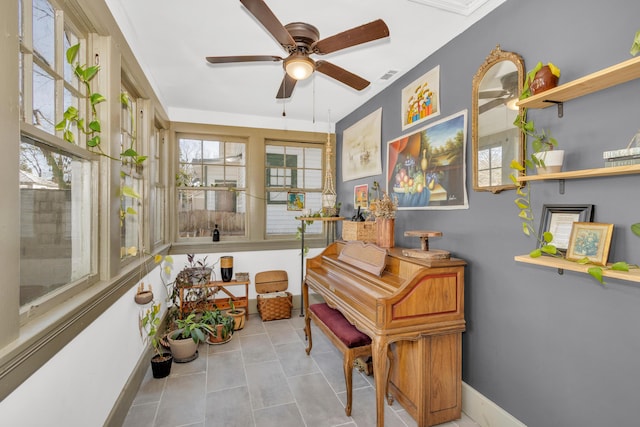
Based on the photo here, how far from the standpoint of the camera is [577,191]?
154 centimetres

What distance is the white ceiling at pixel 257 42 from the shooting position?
79.3 inches

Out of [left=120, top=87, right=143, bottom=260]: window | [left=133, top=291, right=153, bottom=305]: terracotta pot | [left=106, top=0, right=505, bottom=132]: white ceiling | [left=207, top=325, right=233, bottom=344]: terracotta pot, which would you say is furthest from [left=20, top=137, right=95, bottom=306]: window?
[left=207, top=325, right=233, bottom=344]: terracotta pot

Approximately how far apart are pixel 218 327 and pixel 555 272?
Answer: 2.98m

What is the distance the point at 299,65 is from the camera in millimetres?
1753

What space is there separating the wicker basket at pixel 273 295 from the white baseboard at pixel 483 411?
2352mm

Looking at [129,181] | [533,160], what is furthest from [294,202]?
[533,160]

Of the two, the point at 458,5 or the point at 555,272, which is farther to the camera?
the point at 458,5

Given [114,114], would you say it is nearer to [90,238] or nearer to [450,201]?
[90,238]

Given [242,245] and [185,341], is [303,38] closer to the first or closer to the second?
[185,341]

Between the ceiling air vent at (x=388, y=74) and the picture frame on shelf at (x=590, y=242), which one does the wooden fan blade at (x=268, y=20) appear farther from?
the picture frame on shelf at (x=590, y=242)

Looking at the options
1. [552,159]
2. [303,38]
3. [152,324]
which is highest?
[303,38]

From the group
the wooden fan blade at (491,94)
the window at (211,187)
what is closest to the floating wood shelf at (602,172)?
the wooden fan blade at (491,94)

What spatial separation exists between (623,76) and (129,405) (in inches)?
134

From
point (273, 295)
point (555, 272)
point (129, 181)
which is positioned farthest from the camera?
point (273, 295)
